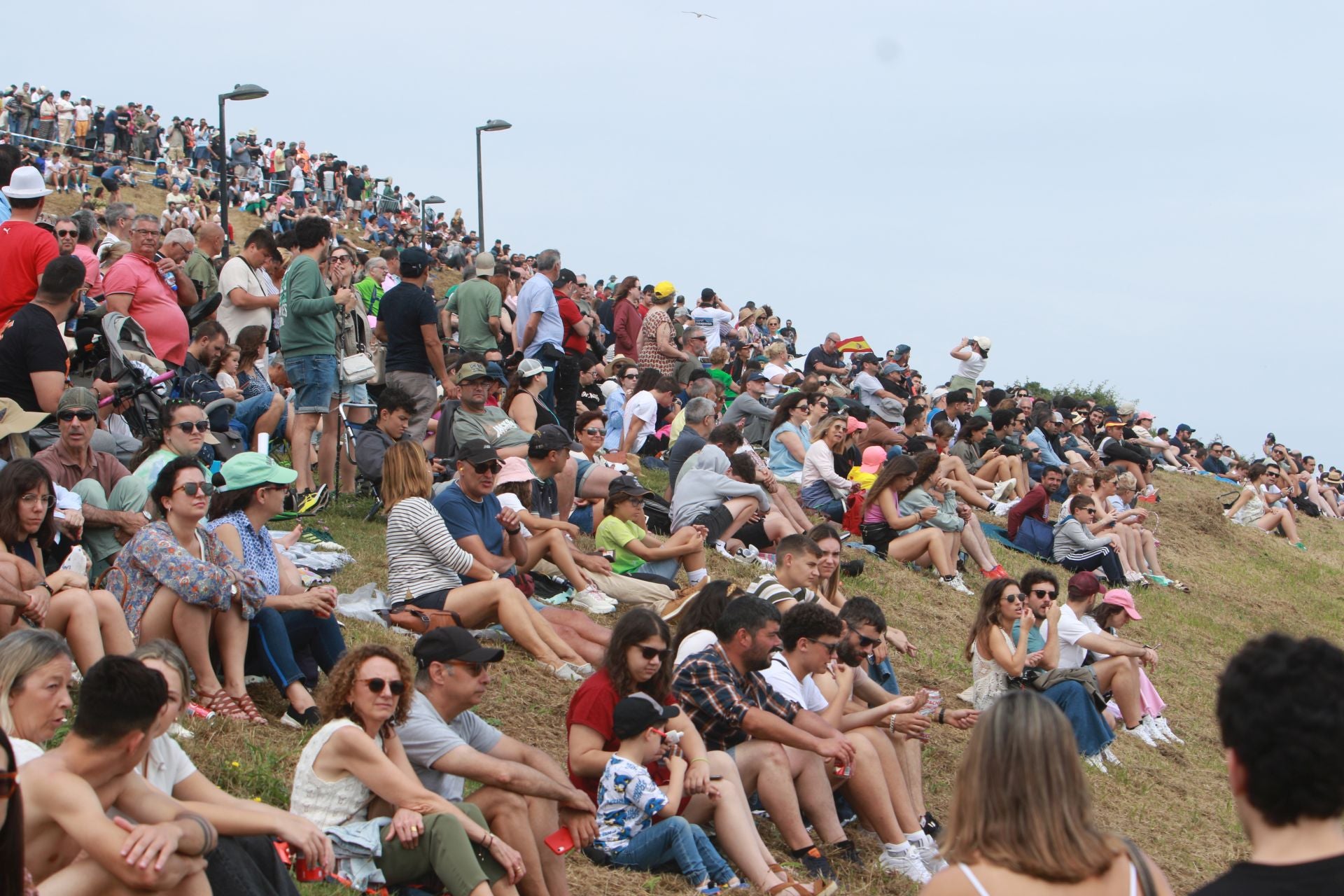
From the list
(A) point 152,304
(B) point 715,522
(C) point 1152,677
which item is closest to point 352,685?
(A) point 152,304

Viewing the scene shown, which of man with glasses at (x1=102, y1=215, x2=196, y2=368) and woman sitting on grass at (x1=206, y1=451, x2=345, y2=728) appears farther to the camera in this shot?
man with glasses at (x1=102, y1=215, x2=196, y2=368)

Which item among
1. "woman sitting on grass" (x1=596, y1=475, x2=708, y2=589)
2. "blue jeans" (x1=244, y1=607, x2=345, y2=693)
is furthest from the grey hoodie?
"blue jeans" (x1=244, y1=607, x2=345, y2=693)

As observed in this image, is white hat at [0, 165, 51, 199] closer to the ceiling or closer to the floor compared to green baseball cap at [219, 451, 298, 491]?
closer to the ceiling

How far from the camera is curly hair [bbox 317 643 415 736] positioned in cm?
547

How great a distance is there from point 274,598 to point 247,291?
16.5ft

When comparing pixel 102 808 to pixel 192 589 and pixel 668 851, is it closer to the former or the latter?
pixel 192 589

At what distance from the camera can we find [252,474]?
739 cm

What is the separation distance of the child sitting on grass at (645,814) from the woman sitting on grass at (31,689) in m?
2.57

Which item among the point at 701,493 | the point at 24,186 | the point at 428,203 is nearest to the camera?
the point at 24,186

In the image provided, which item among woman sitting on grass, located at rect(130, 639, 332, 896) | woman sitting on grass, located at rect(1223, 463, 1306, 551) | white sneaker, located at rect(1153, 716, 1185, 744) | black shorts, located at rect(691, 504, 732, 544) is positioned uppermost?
woman sitting on grass, located at rect(130, 639, 332, 896)

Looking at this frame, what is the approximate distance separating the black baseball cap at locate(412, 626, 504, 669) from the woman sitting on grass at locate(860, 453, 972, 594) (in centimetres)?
849

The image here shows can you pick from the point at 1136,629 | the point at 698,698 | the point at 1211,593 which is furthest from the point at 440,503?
the point at 1211,593

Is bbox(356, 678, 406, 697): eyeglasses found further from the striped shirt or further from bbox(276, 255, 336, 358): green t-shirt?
bbox(276, 255, 336, 358): green t-shirt

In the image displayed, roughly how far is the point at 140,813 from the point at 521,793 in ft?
5.88
